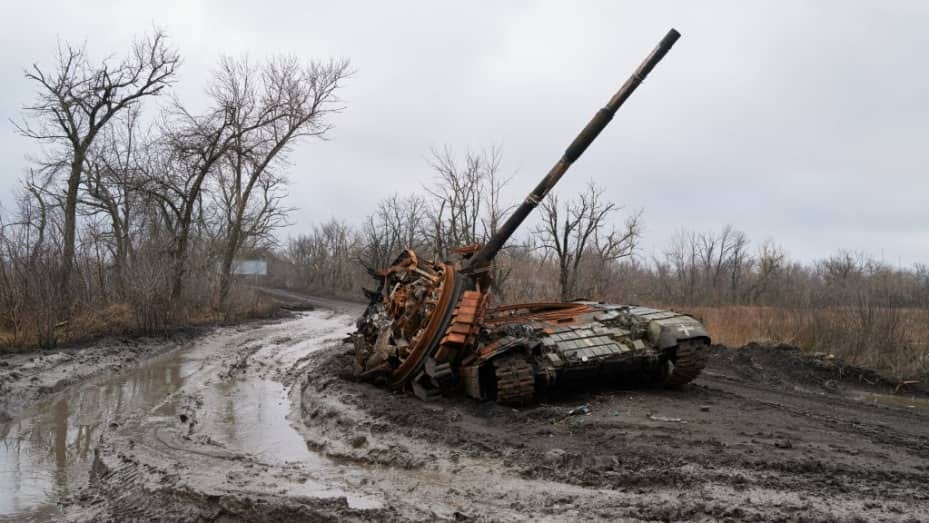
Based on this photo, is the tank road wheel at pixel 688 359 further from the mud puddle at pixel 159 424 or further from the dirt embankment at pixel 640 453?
A: the mud puddle at pixel 159 424

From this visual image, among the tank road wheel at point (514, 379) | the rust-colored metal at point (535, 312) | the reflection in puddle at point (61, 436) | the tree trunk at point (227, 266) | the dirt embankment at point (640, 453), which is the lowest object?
the reflection in puddle at point (61, 436)

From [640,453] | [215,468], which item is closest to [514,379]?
[640,453]

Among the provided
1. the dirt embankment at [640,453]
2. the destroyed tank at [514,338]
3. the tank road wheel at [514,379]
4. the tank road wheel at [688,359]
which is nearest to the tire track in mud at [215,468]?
the dirt embankment at [640,453]

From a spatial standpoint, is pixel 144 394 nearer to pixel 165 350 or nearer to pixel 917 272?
pixel 165 350

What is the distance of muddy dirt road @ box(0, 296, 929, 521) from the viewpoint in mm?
4867

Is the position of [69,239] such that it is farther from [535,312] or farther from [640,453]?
[640,453]

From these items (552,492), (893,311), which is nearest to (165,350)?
(552,492)

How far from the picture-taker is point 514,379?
8031 mm

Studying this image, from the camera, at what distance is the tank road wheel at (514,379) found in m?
8.05

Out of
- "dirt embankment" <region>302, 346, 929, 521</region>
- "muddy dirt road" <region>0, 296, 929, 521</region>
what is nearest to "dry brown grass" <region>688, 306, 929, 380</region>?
"muddy dirt road" <region>0, 296, 929, 521</region>

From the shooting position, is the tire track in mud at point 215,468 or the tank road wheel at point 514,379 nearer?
the tire track in mud at point 215,468

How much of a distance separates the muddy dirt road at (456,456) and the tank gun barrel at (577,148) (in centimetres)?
235

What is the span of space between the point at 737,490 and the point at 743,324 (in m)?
12.2

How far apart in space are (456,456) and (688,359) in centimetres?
426
